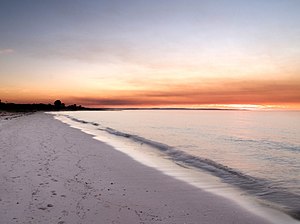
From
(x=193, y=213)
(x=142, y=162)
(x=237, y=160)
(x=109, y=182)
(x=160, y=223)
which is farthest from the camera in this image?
(x=237, y=160)

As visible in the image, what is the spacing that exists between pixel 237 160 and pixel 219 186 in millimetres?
7759

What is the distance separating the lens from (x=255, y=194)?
1045cm

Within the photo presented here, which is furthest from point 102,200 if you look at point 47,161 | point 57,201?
point 47,161

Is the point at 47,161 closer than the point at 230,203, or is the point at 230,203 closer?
the point at 230,203

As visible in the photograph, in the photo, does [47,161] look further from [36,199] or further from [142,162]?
[36,199]

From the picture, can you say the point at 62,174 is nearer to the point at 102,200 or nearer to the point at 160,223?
the point at 102,200

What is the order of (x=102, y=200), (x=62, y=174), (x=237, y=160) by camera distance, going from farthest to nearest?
(x=237, y=160) → (x=62, y=174) → (x=102, y=200)

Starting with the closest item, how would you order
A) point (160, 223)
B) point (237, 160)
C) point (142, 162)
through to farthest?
1. point (160, 223)
2. point (142, 162)
3. point (237, 160)

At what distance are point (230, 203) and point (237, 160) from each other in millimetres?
10104

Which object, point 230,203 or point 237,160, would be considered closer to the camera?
point 230,203

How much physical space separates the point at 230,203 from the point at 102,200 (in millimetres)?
3987

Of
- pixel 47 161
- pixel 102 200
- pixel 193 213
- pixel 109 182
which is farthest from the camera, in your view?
pixel 47 161

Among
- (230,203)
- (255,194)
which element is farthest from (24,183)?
(255,194)

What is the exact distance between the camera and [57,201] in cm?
820
